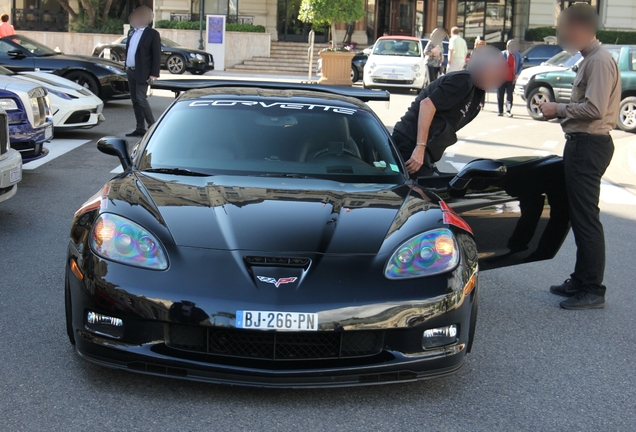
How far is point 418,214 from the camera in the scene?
4.33 meters

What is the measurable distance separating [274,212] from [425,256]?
2.50 feet

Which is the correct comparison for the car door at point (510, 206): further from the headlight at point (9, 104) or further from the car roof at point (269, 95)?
the headlight at point (9, 104)

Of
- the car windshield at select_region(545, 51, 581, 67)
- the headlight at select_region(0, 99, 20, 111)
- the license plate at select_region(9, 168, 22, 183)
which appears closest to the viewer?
the license plate at select_region(9, 168, 22, 183)

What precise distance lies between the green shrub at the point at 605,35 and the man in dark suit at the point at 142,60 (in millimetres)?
33183

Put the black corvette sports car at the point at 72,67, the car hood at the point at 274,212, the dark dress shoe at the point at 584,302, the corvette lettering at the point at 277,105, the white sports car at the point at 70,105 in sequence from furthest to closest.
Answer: the black corvette sports car at the point at 72,67 < the white sports car at the point at 70,105 < the dark dress shoe at the point at 584,302 < the corvette lettering at the point at 277,105 < the car hood at the point at 274,212

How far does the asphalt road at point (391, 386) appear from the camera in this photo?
3.63 m

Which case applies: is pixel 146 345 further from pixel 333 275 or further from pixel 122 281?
pixel 333 275

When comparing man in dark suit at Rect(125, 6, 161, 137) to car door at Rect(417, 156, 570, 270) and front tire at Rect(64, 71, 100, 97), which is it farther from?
car door at Rect(417, 156, 570, 270)

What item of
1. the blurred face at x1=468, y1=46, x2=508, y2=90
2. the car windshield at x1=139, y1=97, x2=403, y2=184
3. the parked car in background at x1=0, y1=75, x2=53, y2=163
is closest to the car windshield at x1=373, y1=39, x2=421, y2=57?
the parked car in background at x1=0, y1=75, x2=53, y2=163

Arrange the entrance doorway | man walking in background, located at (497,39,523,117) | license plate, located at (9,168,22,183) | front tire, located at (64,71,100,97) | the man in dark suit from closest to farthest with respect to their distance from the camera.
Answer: license plate, located at (9,168,22,183)
the man in dark suit
front tire, located at (64,71,100,97)
man walking in background, located at (497,39,523,117)
the entrance doorway

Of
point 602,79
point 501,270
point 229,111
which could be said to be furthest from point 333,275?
point 501,270

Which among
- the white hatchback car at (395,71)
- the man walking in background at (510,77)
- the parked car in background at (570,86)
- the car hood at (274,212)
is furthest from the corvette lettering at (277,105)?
the white hatchback car at (395,71)

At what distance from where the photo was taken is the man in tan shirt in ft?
18.2

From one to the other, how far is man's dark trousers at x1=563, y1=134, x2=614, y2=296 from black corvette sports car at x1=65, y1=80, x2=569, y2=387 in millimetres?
924
